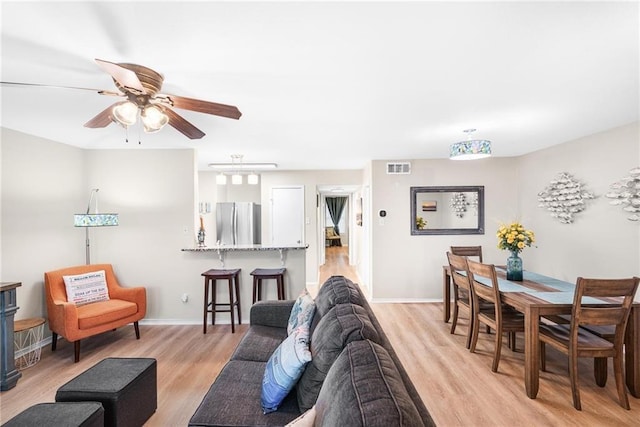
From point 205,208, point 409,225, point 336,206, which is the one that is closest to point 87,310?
point 205,208

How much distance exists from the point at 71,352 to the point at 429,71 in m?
4.40

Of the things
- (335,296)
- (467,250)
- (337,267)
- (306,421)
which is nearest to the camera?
(306,421)

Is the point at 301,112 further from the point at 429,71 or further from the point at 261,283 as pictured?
the point at 261,283

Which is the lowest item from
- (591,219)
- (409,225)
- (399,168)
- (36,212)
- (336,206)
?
(409,225)

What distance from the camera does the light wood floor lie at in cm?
220

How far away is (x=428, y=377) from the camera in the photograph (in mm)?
2703

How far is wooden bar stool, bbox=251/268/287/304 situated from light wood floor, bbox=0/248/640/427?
1.65ft

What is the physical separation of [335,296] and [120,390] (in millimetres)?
1488

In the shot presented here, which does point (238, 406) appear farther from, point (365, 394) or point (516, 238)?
point (516, 238)

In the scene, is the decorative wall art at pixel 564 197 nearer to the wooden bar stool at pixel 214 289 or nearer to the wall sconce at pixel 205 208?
the wooden bar stool at pixel 214 289

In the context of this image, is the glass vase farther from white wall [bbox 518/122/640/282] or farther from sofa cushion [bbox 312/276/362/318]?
sofa cushion [bbox 312/276/362/318]

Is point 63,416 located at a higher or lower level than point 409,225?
lower

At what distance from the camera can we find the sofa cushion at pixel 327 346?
145 cm

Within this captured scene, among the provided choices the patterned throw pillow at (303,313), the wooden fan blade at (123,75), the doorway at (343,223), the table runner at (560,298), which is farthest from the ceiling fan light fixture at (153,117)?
the doorway at (343,223)
